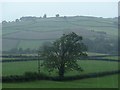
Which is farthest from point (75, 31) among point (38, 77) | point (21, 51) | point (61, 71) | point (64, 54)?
point (38, 77)

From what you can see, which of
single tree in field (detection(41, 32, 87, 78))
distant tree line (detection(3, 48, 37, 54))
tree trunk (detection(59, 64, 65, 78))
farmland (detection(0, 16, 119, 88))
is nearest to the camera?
tree trunk (detection(59, 64, 65, 78))

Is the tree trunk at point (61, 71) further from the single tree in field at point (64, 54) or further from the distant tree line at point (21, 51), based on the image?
the distant tree line at point (21, 51)

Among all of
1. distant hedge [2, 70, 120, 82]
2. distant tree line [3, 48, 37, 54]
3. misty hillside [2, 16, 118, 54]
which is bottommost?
distant hedge [2, 70, 120, 82]

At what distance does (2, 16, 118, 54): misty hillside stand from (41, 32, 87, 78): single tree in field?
2366cm

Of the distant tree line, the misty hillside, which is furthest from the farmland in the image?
the distant tree line

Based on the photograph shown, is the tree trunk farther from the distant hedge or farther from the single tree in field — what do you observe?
the distant hedge

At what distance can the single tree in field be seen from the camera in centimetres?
4619

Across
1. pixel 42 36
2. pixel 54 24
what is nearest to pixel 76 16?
pixel 54 24

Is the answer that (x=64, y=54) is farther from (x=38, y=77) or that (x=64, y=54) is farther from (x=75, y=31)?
(x=75, y=31)

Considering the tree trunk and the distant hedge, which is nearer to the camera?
the distant hedge

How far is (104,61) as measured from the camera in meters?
59.6

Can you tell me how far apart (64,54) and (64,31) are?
1227 inches

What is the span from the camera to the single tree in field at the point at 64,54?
152ft

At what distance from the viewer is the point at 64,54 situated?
46469 mm
